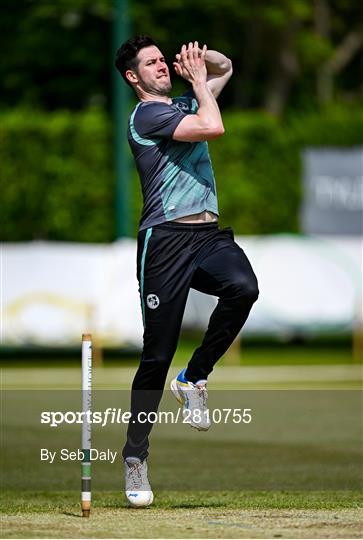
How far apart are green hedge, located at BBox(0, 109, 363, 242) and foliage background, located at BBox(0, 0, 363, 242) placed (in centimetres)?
2

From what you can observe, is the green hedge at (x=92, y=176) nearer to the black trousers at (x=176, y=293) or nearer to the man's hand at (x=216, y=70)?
the man's hand at (x=216, y=70)

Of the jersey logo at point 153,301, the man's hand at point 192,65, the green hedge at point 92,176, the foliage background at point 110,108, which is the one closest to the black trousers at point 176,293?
the jersey logo at point 153,301

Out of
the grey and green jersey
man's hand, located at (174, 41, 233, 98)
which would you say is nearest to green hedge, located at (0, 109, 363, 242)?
man's hand, located at (174, 41, 233, 98)

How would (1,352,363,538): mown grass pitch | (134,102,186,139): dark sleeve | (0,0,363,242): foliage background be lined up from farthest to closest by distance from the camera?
(0,0,363,242): foliage background, (134,102,186,139): dark sleeve, (1,352,363,538): mown grass pitch

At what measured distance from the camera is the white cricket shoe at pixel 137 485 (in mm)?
8164

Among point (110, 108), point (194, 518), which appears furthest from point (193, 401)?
point (110, 108)

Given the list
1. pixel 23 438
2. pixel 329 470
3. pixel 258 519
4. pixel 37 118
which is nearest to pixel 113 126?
pixel 37 118

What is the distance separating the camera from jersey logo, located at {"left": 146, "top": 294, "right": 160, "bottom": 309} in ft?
26.9

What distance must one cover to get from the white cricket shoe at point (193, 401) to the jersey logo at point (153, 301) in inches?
17.3

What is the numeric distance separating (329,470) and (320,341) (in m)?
19.4

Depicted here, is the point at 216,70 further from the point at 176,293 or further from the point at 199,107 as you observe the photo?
the point at 176,293

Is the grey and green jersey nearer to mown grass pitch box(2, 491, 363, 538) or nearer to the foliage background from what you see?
mown grass pitch box(2, 491, 363, 538)

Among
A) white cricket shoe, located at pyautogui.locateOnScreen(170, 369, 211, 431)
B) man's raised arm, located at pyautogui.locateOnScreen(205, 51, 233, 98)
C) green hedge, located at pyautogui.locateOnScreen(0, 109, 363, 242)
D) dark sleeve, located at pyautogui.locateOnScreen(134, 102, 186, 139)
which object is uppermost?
man's raised arm, located at pyautogui.locateOnScreen(205, 51, 233, 98)

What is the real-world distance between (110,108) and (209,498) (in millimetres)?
27210
